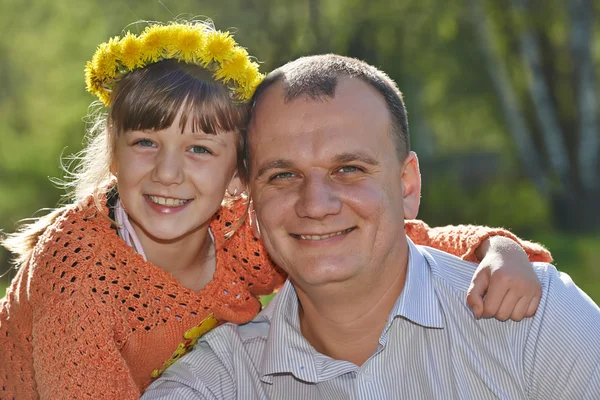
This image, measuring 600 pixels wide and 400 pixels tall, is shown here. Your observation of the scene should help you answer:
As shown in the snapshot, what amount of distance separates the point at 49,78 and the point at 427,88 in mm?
6882

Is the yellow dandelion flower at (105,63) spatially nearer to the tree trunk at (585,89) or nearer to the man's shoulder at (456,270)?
the man's shoulder at (456,270)

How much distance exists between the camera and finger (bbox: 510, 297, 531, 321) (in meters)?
2.68

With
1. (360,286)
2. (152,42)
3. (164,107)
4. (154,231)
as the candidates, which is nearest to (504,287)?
(360,286)

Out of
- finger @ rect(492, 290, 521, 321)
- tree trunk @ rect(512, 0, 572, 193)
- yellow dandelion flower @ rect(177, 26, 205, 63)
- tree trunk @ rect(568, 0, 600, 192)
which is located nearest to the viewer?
finger @ rect(492, 290, 521, 321)

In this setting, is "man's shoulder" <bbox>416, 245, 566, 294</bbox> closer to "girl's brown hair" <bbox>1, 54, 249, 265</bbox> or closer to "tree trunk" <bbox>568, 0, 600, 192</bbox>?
"girl's brown hair" <bbox>1, 54, 249, 265</bbox>

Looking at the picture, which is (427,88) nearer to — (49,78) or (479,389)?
(49,78)

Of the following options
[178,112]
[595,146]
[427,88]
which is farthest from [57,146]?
[178,112]

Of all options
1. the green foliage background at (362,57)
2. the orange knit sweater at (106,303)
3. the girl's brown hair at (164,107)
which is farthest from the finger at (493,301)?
the green foliage background at (362,57)

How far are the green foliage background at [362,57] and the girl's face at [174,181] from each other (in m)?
8.40

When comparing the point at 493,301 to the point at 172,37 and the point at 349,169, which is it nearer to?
the point at 349,169

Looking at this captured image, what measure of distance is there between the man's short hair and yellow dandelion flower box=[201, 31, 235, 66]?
56 cm

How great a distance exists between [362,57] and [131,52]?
1001 centimetres

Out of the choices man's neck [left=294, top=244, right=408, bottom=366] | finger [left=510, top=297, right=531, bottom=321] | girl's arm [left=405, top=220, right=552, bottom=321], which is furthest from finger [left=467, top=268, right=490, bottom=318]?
man's neck [left=294, top=244, right=408, bottom=366]

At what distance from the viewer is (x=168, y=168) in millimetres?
3395
